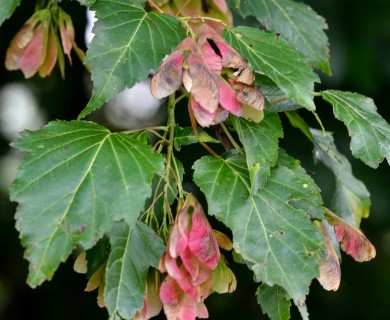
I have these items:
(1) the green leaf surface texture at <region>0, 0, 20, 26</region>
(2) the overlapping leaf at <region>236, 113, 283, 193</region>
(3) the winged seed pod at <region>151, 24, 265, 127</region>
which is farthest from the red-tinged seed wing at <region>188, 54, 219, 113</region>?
(1) the green leaf surface texture at <region>0, 0, 20, 26</region>

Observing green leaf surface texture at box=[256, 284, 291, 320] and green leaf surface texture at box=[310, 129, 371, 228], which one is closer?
green leaf surface texture at box=[256, 284, 291, 320]

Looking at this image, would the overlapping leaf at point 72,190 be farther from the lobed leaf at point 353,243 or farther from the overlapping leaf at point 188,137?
the lobed leaf at point 353,243

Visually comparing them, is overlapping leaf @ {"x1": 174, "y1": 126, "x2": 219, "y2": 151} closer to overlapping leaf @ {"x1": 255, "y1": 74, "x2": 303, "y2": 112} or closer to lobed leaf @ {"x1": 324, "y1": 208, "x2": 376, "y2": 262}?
overlapping leaf @ {"x1": 255, "y1": 74, "x2": 303, "y2": 112}

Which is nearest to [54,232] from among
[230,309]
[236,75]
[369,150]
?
[236,75]

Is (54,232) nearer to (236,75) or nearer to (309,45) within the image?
(236,75)

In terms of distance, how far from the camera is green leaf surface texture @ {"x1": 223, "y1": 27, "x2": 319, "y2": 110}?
981 millimetres

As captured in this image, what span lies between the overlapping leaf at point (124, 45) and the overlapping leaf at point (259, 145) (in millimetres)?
148

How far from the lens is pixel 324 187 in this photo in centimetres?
243

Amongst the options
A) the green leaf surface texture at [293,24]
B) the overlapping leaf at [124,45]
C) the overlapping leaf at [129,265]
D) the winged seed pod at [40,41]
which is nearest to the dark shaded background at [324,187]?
the winged seed pod at [40,41]

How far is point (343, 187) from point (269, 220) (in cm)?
51

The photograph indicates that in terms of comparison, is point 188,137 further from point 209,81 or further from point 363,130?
point 363,130

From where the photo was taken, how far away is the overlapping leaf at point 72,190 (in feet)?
2.71

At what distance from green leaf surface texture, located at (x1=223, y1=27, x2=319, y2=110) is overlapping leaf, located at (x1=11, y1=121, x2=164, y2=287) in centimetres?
20

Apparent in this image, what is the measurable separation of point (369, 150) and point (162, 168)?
12.6 inches
